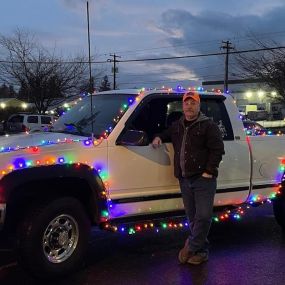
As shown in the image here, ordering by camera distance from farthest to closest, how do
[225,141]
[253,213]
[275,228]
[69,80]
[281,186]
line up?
1. [69,80]
2. [253,213]
3. [275,228]
4. [281,186]
5. [225,141]

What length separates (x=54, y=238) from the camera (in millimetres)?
5156

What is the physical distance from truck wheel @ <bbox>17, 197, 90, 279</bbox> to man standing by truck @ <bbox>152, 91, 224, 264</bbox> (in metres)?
1.13

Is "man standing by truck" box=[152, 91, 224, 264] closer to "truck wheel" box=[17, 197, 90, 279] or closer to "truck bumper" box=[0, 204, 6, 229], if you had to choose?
"truck wheel" box=[17, 197, 90, 279]

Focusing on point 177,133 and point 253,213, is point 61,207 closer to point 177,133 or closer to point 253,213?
point 177,133

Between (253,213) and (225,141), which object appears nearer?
(225,141)

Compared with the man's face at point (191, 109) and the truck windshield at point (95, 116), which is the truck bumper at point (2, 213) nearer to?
the truck windshield at point (95, 116)

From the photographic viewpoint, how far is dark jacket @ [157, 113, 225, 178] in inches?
216

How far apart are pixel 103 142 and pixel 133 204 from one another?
2.49 feet

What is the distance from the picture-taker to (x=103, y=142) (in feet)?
17.7

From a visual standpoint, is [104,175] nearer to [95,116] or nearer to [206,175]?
[95,116]

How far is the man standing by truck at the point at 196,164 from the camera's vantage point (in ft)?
18.1

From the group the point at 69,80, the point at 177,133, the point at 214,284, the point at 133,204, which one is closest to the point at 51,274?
the point at 133,204

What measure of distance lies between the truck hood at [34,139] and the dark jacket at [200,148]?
3.49 ft

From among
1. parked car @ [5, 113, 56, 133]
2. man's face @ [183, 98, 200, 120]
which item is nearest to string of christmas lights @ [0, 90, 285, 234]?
man's face @ [183, 98, 200, 120]
